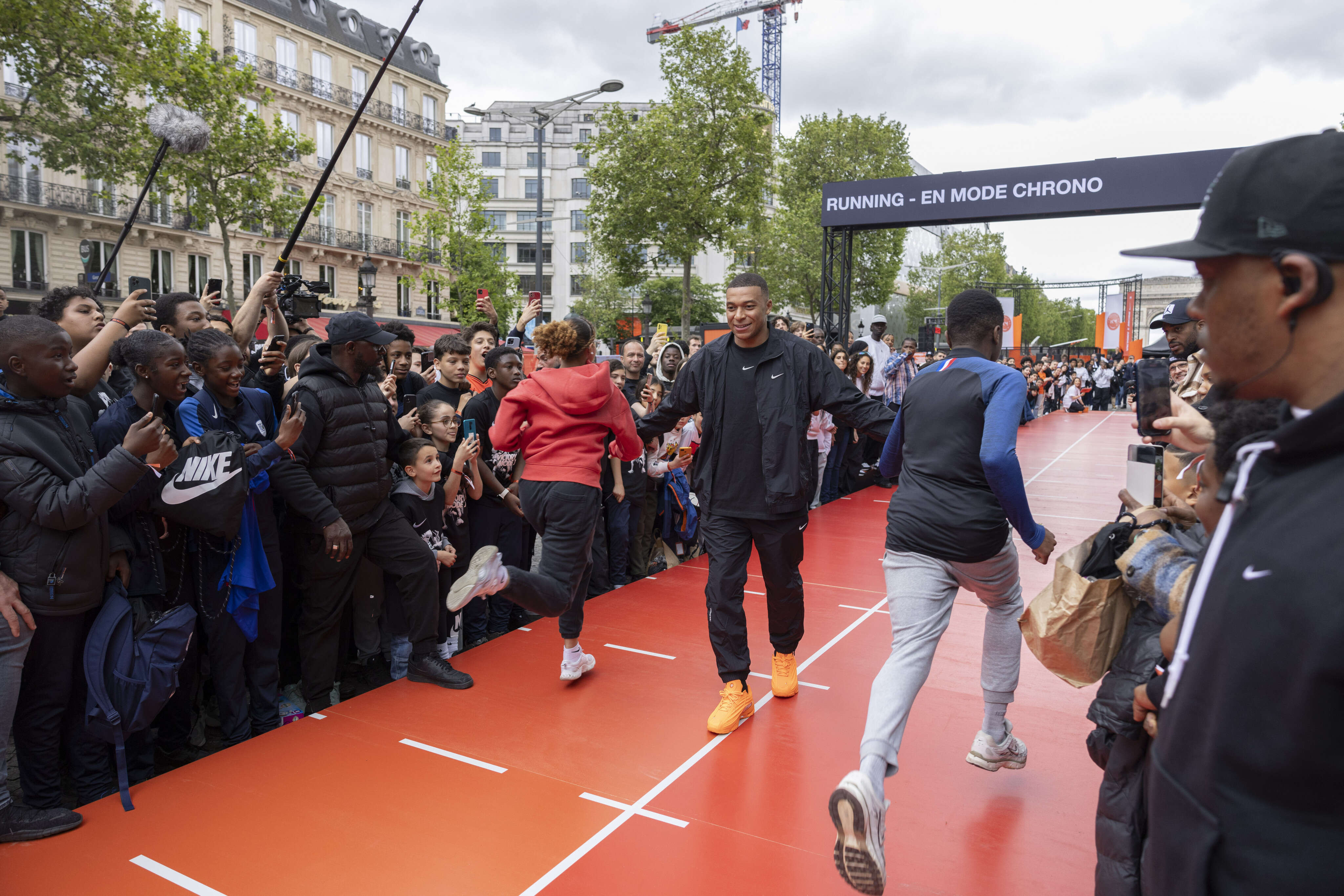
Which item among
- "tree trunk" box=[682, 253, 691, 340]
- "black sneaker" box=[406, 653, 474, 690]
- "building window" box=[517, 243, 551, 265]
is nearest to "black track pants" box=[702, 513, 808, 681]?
"black sneaker" box=[406, 653, 474, 690]

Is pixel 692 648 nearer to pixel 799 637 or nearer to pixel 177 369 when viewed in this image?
pixel 799 637

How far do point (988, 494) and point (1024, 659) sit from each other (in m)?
2.61

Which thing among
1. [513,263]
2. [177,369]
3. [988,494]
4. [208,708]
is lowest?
[208,708]

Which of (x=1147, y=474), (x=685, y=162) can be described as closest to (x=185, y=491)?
(x=1147, y=474)

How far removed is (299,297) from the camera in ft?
19.0

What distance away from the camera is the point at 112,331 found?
3.81 meters

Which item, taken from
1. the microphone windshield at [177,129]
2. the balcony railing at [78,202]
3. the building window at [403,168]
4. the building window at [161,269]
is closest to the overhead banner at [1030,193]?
the microphone windshield at [177,129]

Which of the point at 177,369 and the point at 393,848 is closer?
the point at 393,848

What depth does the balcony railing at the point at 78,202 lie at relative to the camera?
2652 centimetres

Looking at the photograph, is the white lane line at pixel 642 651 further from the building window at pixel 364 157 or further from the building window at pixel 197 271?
the building window at pixel 364 157

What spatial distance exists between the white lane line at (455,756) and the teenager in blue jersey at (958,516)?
1688mm

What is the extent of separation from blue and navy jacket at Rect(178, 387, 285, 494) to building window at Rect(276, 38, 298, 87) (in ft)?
124

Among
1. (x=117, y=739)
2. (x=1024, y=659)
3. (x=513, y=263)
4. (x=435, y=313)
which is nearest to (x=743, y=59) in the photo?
(x=435, y=313)

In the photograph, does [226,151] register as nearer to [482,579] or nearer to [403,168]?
[482,579]
